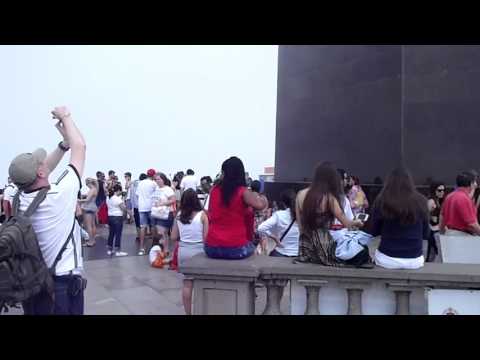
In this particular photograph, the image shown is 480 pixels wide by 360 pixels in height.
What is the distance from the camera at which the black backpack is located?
8.21 ft

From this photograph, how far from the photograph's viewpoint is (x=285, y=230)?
222 inches

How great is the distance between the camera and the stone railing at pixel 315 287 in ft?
11.7

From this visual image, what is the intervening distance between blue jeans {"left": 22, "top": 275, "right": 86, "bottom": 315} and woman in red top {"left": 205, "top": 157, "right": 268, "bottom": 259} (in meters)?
1.35

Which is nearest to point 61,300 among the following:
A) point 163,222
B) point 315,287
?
point 315,287

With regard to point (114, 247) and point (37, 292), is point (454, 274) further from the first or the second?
point (114, 247)

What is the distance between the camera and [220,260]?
3.94 m

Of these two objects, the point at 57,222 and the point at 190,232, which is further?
the point at 190,232

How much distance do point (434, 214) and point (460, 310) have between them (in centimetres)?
457

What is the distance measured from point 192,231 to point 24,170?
3173 mm

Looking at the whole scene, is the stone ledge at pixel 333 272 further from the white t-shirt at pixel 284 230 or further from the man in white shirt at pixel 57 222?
the white t-shirt at pixel 284 230

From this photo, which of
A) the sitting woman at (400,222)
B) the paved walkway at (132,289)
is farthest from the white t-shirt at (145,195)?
the sitting woman at (400,222)

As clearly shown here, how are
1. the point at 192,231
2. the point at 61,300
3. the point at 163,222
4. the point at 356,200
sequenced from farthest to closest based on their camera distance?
the point at 356,200
the point at 163,222
the point at 192,231
the point at 61,300

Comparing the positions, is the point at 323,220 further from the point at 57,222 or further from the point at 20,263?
the point at 20,263
